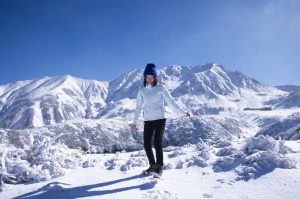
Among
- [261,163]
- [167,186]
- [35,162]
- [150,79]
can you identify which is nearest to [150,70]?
[150,79]

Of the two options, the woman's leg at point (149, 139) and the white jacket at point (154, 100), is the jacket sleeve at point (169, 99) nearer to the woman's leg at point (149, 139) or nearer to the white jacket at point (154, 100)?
the white jacket at point (154, 100)

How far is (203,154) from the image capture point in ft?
32.2

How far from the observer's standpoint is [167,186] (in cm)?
730

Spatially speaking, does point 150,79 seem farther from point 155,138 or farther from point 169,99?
point 155,138

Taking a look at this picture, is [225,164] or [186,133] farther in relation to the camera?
[186,133]

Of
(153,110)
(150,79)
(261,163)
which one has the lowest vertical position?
(261,163)

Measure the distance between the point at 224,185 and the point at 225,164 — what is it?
1.41 m

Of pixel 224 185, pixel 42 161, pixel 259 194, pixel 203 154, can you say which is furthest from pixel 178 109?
pixel 42 161

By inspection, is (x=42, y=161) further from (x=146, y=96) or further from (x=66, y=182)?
(x=146, y=96)

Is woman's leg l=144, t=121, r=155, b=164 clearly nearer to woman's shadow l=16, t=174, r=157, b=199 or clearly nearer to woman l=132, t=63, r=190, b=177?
woman l=132, t=63, r=190, b=177

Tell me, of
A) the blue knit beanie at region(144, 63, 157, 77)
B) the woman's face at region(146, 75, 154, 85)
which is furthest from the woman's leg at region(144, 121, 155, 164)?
the blue knit beanie at region(144, 63, 157, 77)

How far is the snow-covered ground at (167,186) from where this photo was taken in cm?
680

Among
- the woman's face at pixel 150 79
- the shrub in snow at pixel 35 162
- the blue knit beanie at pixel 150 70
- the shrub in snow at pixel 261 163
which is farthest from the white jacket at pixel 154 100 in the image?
the shrub in snow at pixel 35 162

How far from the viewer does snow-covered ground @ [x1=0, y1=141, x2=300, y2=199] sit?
6.80m
